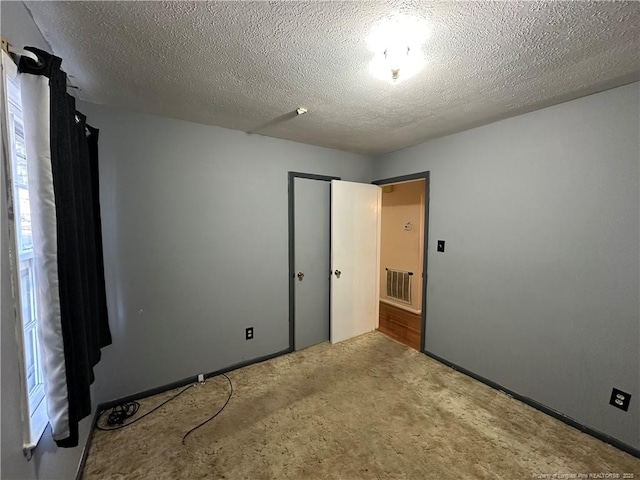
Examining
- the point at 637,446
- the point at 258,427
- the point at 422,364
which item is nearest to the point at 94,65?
the point at 258,427

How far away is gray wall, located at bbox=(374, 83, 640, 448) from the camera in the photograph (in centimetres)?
168

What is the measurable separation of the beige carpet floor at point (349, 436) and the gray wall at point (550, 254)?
31 cm

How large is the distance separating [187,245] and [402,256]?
340 centimetres

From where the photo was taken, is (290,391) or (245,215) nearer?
(290,391)

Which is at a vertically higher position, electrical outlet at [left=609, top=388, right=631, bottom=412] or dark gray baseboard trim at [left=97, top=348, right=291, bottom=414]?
electrical outlet at [left=609, top=388, right=631, bottom=412]

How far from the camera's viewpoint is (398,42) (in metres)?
1.24

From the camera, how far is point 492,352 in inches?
92.6

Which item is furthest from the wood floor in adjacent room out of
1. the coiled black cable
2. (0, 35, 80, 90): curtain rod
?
(0, 35, 80, 90): curtain rod

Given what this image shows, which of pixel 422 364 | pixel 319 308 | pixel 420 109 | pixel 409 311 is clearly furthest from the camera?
pixel 409 311

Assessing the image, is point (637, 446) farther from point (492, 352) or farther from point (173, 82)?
point (173, 82)

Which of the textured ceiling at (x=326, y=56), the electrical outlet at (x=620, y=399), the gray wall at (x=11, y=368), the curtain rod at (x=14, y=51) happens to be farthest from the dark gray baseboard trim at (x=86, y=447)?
the electrical outlet at (x=620, y=399)

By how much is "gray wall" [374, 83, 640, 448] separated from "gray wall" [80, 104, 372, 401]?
1.79m

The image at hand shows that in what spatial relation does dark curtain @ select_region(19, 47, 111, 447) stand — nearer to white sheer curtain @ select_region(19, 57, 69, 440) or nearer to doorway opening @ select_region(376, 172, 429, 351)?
white sheer curtain @ select_region(19, 57, 69, 440)

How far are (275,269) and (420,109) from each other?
2.01 m
